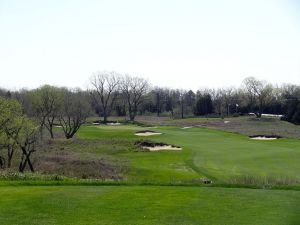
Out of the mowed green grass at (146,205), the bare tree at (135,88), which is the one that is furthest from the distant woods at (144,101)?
the mowed green grass at (146,205)

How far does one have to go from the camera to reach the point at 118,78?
106 m

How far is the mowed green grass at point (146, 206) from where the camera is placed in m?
10.1

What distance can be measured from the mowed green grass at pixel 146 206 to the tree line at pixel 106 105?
15.1 m

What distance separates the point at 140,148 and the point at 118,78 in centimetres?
6824

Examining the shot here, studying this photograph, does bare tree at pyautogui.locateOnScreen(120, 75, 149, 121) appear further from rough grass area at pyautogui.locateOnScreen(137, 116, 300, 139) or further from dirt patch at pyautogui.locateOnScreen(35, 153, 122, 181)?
dirt patch at pyautogui.locateOnScreen(35, 153, 122, 181)

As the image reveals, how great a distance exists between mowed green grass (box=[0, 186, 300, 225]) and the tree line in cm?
1507

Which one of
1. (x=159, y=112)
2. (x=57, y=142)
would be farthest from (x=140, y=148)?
(x=159, y=112)

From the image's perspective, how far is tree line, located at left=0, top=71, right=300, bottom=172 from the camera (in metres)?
30.0

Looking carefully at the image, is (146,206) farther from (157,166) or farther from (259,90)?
(259,90)

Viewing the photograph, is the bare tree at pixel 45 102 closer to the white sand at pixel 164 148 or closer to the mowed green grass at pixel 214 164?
the white sand at pixel 164 148

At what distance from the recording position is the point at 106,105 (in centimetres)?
9988

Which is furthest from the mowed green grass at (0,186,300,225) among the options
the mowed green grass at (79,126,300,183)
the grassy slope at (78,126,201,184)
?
the mowed green grass at (79,126,300,183)

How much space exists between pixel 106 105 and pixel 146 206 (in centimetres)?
8901

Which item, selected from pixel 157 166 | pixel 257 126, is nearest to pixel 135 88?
pixel 257 126
